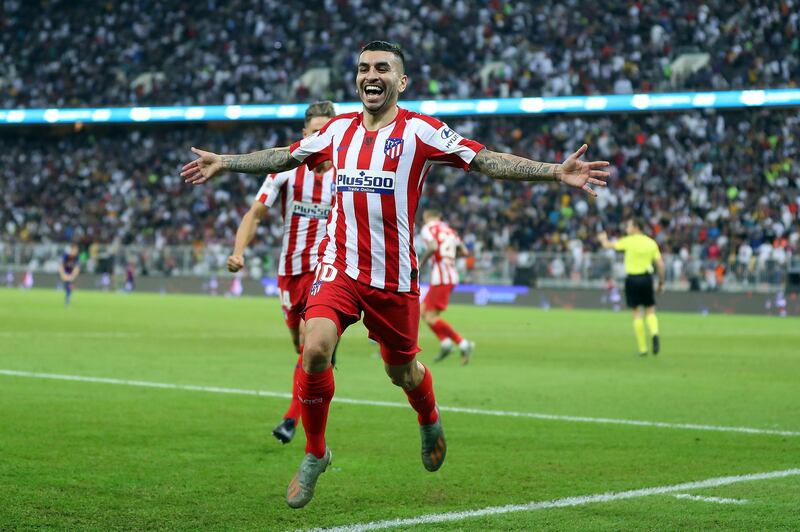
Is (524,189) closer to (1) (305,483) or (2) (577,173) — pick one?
(2) (577,173)

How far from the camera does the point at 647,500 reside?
21.2 feet

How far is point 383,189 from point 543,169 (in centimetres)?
86

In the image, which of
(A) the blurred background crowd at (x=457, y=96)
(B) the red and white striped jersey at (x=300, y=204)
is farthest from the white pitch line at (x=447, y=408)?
(A) the blurred background crowd at (x=457, y=96)

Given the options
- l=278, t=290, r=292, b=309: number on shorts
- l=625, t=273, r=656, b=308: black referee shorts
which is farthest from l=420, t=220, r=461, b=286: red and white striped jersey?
l=278, t=290, r=292, b=309: number on shorts

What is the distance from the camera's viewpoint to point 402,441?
346 inches

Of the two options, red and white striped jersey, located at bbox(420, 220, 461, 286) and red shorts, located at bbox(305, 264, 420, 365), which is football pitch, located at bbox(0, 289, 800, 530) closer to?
red shorts, located at bbox(305, 264, 420, 365)

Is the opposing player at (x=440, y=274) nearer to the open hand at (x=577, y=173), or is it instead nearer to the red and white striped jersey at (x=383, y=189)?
the red and white striped jersey at (x=383, y=189)

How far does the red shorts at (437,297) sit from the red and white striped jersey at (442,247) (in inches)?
7.1

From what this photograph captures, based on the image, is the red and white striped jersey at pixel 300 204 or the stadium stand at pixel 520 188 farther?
the stadium stand at pixel 520 188

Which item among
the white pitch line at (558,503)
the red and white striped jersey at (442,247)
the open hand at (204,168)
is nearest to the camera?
the white pitch line at (558,503)

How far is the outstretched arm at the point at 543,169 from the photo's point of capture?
591cm

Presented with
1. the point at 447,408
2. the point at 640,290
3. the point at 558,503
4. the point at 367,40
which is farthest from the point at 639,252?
the point at 367,40

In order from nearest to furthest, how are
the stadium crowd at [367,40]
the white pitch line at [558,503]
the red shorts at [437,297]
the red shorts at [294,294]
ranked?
the white pitch line at [558,503], the red shorts at [294,294], the red shorts at [437,297], the stadium crowd at [367,40]

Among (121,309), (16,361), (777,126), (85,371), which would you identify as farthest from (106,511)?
(777,126)
